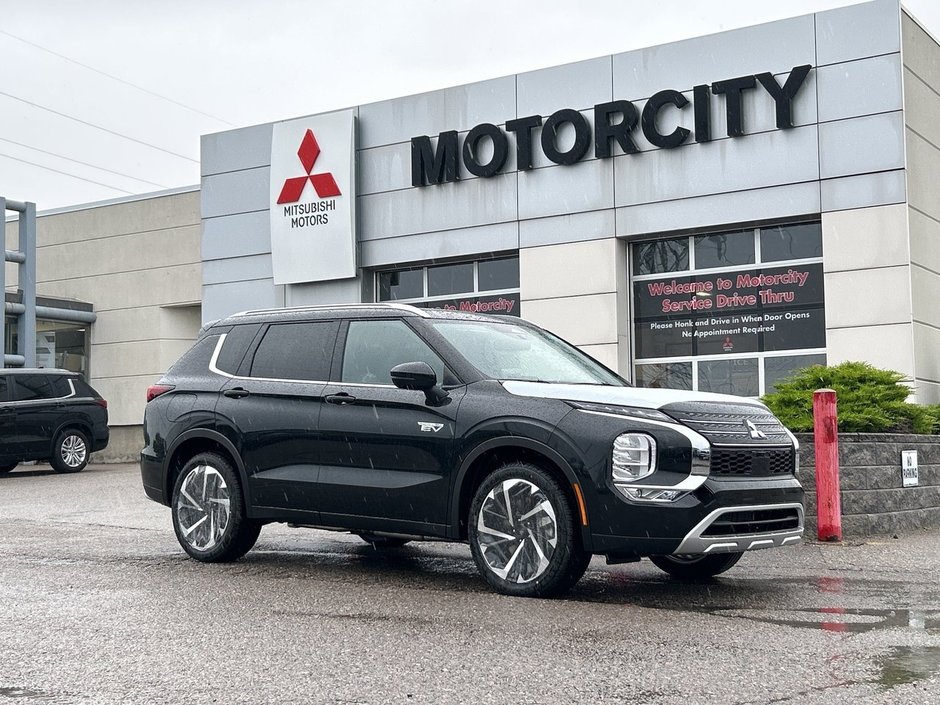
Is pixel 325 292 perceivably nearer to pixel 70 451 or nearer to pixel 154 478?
pixel 70 451

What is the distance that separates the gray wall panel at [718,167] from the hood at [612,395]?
10281mm

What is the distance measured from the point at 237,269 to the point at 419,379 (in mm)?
16133

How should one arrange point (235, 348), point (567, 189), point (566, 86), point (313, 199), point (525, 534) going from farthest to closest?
1. point (313, 199)
2. point (566, 86)
3. point (567, 189)
4. point (235, 348)
5. point (525, 534)

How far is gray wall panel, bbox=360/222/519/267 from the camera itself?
65.0 ft

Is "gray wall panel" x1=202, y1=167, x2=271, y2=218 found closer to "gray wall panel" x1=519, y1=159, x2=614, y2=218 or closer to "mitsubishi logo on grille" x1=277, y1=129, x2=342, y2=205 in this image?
"mitsubishi logo on grille" x1=277, y1=129, x2=342, y2=205

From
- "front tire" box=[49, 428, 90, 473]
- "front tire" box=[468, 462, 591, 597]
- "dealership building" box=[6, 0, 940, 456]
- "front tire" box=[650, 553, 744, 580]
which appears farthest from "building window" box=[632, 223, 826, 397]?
"front tire" box=[468, 462, 591, 597]

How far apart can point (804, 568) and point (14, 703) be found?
228 inches

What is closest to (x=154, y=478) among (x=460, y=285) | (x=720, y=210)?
(x=720, y=210)

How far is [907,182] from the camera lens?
1611 centimetres

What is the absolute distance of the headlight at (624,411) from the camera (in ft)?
22.6

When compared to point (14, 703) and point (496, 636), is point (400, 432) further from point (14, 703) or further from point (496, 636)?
point (14, 703)

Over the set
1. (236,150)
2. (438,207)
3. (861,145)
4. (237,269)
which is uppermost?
(236,150)

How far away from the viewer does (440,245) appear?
20500 mm

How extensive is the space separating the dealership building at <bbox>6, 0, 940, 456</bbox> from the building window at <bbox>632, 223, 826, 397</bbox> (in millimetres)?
32
